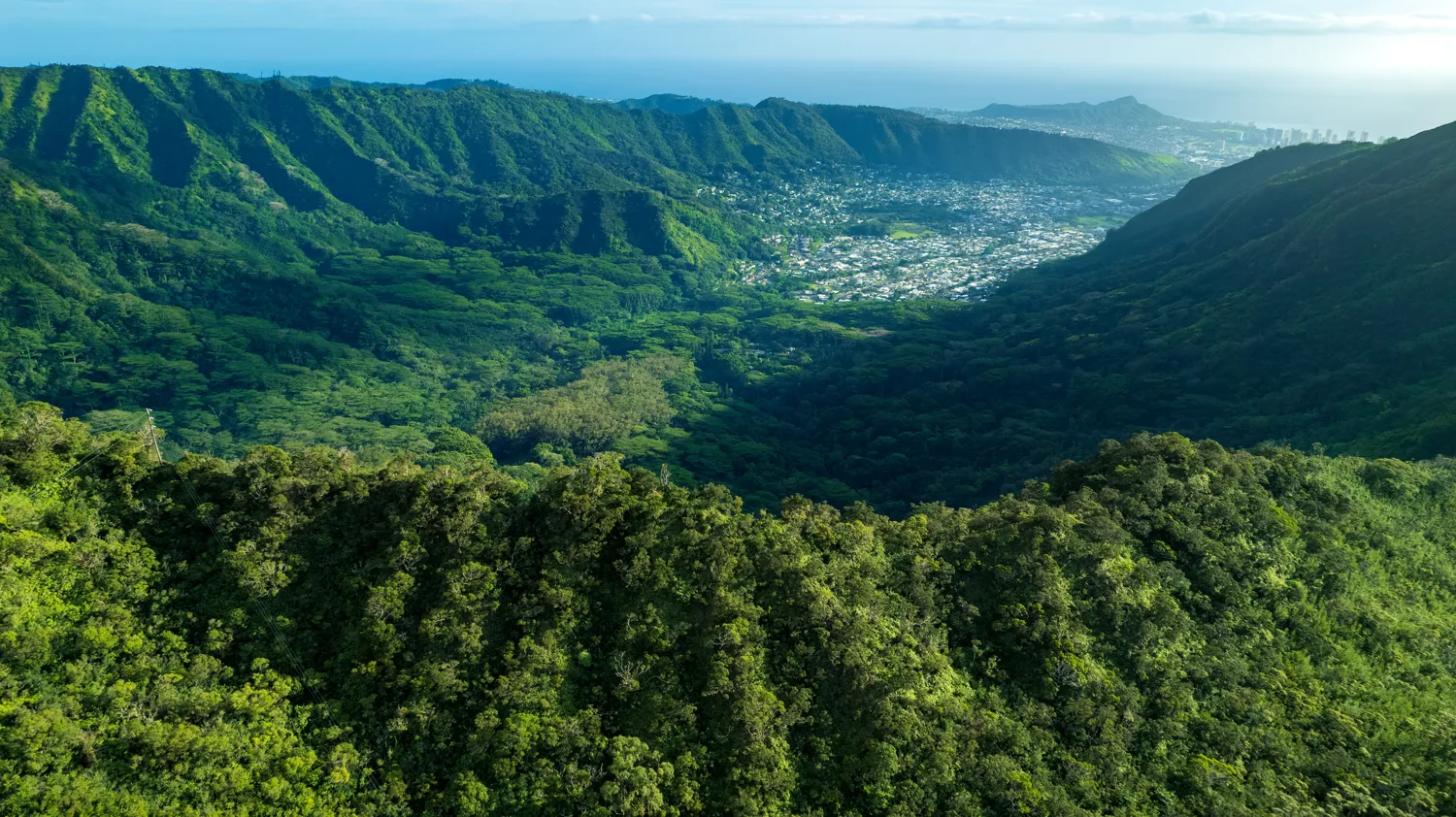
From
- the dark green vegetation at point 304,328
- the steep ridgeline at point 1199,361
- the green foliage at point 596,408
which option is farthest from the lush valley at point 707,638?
the green foliage at point 596,408

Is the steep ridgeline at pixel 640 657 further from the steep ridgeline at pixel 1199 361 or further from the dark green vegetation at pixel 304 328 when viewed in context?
the dark green vegetation at pixel 304 328

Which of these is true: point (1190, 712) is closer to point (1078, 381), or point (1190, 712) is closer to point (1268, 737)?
point (1268, 737)

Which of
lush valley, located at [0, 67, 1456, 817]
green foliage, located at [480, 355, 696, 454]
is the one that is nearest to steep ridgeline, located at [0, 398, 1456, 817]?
lush valley, located at [0, 67, 1456, 817]

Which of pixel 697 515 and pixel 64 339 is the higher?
pixel 697 515

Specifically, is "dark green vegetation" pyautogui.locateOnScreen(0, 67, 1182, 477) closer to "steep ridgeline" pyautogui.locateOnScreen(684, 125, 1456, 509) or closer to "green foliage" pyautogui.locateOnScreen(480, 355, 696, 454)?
"green foliage" pyautogui.locateOnScreen(480, 355, 696, 454)

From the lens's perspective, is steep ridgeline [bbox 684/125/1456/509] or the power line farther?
steep ridgeline [bbox 684/125/1456/509]

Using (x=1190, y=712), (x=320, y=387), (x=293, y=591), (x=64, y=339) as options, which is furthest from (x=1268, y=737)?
(x=64, y=339)
